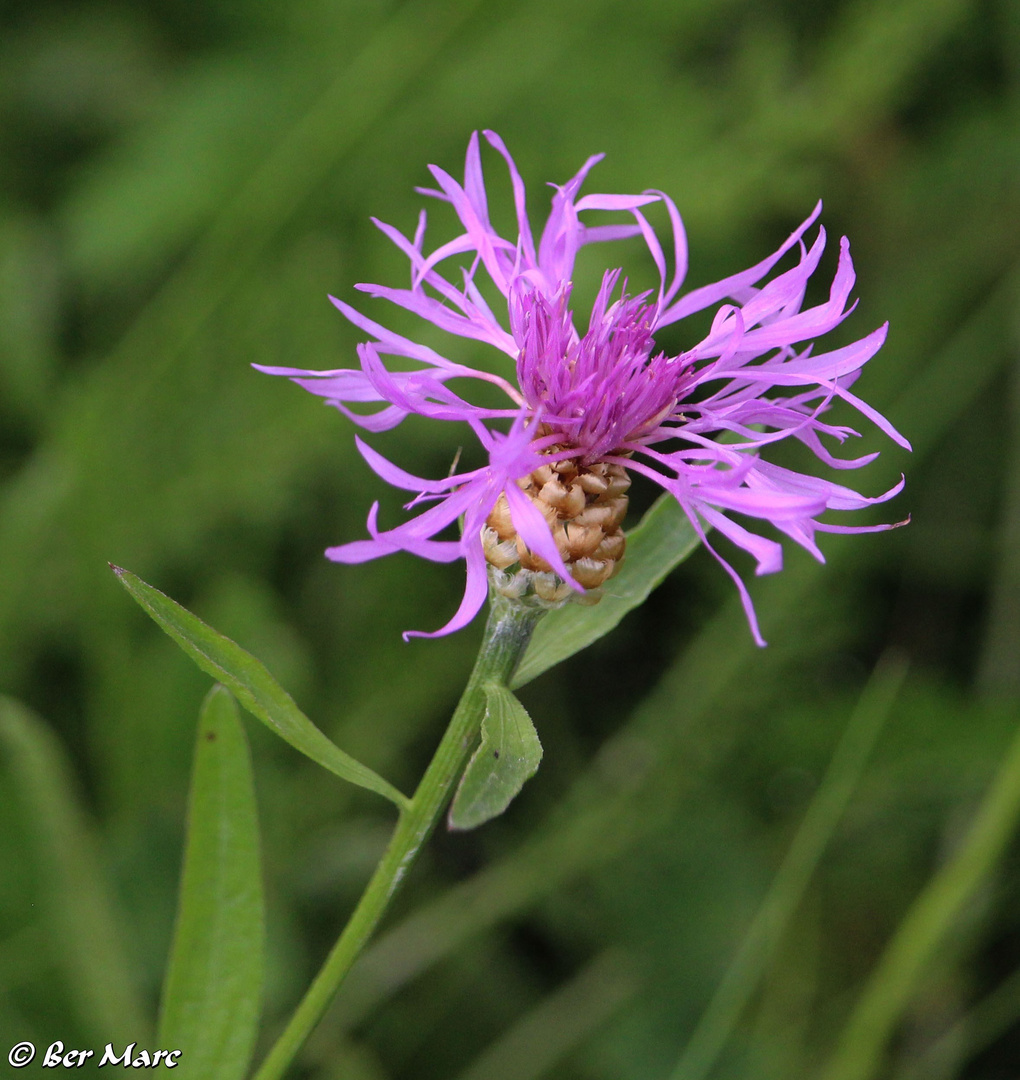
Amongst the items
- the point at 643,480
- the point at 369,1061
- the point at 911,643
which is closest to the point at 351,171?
the point at 643,480

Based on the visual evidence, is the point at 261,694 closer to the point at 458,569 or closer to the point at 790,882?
the point at 790,882

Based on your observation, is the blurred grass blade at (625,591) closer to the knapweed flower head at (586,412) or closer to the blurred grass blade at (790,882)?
the knapweed flower head at (586,412)

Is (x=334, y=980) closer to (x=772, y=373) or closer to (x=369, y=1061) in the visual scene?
(x=772, y=373)

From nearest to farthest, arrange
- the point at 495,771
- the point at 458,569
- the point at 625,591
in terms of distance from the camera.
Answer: the point at 495,771, the point at 625,591, the point at 458,569

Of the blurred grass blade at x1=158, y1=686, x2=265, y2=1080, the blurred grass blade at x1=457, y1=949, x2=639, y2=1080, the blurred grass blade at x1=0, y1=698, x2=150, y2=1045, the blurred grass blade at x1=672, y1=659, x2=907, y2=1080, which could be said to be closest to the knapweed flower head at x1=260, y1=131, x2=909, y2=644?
the blurred grass blade at x1=158, y1=686, x2=265, y2=1080

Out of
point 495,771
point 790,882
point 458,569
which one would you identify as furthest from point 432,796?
point 458,569

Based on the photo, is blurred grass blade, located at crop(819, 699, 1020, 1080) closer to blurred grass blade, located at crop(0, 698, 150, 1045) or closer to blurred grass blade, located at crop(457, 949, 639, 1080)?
blurred grass blade, located at crop(457, 949, 639, 1080)
